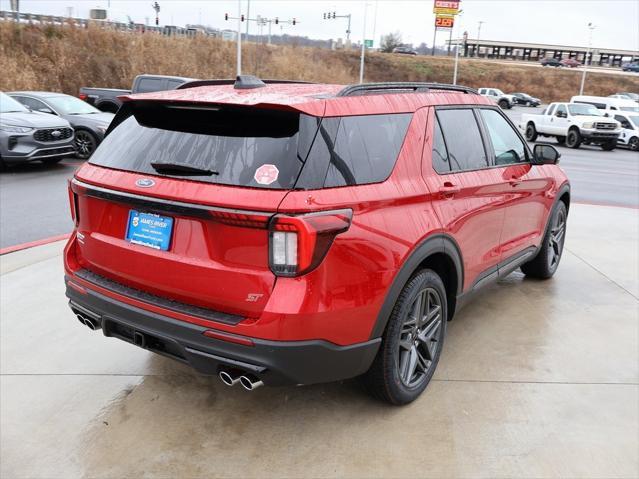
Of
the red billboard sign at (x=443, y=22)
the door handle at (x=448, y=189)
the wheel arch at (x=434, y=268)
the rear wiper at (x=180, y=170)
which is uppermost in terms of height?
the red billboard sign at (x=443, y=22)

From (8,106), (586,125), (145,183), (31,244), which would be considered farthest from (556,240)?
(586,125)

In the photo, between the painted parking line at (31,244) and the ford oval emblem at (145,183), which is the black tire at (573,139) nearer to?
the painted parking line at (31,244)

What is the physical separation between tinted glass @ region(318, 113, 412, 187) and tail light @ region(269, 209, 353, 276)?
0.21m

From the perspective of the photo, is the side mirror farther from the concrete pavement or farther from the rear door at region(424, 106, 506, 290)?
the concrete pavement

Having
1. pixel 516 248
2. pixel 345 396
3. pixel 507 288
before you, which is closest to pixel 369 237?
pixel 345 396

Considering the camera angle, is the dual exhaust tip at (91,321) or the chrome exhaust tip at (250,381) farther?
the dual exhaust tip at (91,321)

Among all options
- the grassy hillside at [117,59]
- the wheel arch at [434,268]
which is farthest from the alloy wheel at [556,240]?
the grassy hillside at [117,59]

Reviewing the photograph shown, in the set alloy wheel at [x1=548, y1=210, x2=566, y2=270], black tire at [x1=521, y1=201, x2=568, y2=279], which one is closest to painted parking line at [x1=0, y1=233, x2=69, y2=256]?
black tire at [x1=521, y1=201, x2=568, y2=279]

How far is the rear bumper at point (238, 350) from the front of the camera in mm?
2549

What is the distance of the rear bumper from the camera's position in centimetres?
255

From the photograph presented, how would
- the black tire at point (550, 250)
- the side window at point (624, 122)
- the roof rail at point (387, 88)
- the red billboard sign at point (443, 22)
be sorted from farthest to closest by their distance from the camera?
the red billboard sign at point (443, 22), the side window at point (624, 122), the black tire at point (550, 250), the roof rail at point (387, 88)

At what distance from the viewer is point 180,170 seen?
2719mm

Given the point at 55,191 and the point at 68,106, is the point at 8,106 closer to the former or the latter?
the point at 68,106

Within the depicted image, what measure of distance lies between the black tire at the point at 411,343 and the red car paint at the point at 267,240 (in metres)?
0.25
